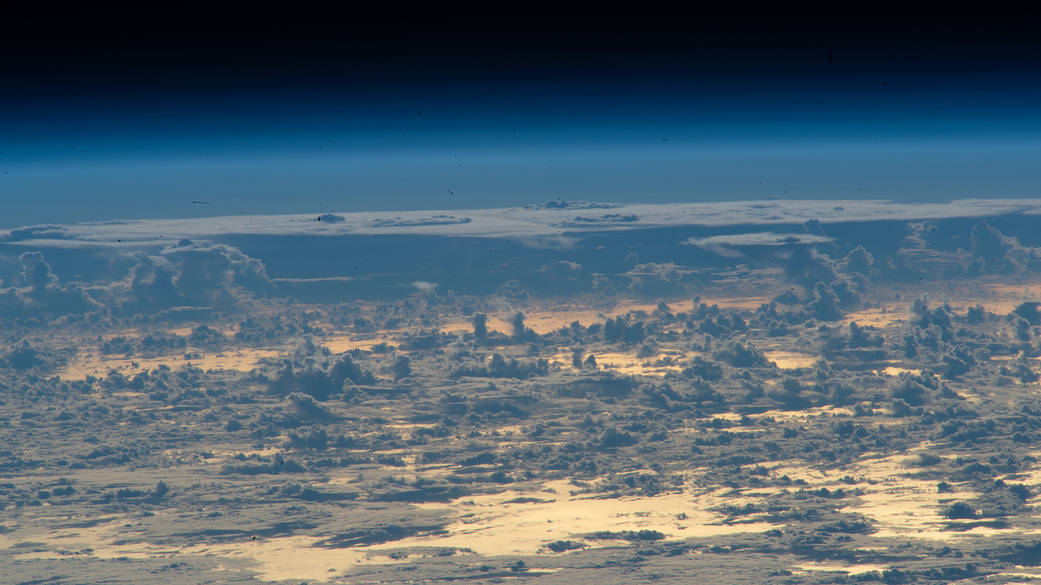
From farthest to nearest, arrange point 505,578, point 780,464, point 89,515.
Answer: point 780,464
point 89,515
point 505,578

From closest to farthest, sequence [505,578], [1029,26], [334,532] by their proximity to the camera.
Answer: [1029,26]
[505,578]
[334,532]

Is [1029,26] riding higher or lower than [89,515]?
higher

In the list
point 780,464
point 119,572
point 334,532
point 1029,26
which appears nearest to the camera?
point 1029,26

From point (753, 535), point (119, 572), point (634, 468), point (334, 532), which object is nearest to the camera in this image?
point (119, 572)

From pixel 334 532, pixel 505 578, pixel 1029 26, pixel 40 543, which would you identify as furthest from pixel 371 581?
pixel 1029 26

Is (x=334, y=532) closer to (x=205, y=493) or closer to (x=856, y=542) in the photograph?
(x=205, y=493)

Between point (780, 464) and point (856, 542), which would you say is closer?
point (856, 542)

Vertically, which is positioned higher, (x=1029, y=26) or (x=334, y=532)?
(x=1029, y=26)

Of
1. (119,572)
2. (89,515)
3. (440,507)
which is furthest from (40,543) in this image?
(440,507)

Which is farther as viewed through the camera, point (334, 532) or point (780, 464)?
point (780, 464)

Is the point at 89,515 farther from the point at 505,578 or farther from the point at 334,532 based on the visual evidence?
the point at 505,578
